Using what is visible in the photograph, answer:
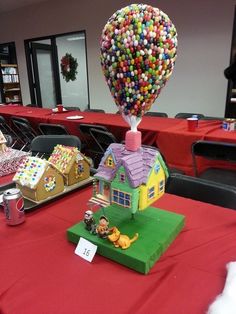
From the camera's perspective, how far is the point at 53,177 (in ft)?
3.76

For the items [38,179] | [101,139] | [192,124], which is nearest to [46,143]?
[101,139]

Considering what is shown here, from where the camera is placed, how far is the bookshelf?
6.52 metres

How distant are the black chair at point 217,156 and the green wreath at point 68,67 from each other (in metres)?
4.90

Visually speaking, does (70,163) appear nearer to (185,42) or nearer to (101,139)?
(101,139)

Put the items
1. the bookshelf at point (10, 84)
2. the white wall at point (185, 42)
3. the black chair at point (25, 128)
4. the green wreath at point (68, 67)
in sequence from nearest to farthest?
the black chair at point (25, 128)
the white wall at point (185, 42)
the green wreath at point (68, 67)
the bookshelf at point (10, 84)

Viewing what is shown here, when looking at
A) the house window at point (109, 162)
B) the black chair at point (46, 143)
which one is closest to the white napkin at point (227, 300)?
the house window at point (109, 162)

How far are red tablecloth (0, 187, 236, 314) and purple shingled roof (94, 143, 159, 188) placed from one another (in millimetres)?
247

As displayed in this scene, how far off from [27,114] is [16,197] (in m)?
2.92

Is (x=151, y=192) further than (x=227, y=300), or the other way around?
(x=151, y=192)

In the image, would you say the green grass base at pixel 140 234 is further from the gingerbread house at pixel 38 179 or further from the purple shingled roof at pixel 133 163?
the gingerbread house at pixel 38 179

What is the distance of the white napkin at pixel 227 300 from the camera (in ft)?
1.86

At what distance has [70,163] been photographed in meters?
1.20

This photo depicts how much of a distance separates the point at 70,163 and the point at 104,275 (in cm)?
58

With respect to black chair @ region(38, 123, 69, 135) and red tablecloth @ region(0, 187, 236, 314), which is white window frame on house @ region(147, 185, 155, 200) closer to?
red tablecloth @ region(0, 187, 236, 314)
